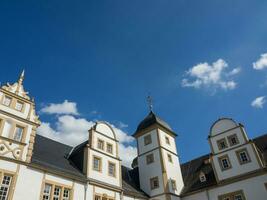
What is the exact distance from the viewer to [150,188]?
31.1m

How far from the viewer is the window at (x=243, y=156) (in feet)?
87.6

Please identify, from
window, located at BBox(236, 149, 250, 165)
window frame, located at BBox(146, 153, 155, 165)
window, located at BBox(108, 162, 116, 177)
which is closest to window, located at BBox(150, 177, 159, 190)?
window frame, located at BBox(146, 153, 155, 165)

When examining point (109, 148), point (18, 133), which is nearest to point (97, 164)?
point (109, 148)

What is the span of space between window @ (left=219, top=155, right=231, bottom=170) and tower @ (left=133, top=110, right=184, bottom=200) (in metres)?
6.54

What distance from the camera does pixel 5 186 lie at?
1738 cm

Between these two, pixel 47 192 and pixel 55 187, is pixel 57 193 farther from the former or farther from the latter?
pixel 47 192

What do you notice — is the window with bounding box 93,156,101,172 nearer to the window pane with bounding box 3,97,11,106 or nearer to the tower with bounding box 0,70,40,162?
the tower with bounding box 0,70,40,162

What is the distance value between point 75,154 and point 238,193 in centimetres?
1757

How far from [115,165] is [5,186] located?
1227 centimetres

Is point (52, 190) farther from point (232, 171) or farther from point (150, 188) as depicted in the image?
point (232, 171)

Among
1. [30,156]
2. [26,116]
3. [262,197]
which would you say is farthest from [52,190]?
[262,197]

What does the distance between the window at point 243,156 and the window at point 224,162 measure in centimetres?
128

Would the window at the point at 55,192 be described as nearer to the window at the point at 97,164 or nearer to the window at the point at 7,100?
the window at the point at 97,164

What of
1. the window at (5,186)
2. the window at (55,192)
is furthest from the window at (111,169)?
the window at (5,186)
